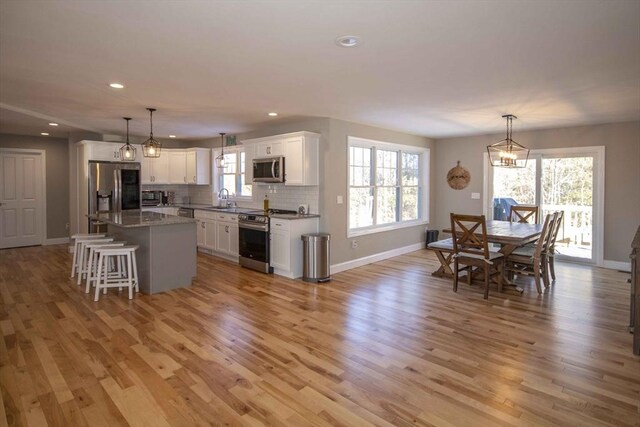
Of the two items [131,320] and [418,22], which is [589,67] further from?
[131,320]

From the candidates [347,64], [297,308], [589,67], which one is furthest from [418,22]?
[297,308]

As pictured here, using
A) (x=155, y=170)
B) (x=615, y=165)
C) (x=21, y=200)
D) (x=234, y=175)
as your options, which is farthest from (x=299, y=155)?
(x=21, y=200)

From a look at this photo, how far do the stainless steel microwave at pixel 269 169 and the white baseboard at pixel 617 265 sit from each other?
5464mm

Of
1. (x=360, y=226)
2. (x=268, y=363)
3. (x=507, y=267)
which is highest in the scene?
(x=360, y=226)

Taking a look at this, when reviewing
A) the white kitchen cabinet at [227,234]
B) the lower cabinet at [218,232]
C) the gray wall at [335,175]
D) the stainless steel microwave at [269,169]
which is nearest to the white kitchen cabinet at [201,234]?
the lower cabinet at [218,232]

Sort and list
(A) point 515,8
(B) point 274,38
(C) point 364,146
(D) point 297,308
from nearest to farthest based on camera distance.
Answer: (A) point 515,8 < (B) point 274,38 < (D) point 297,308 < (C) point 364,146

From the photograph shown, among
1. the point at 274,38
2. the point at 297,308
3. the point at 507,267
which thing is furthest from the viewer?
the point at 507,267

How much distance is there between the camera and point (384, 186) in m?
6.98

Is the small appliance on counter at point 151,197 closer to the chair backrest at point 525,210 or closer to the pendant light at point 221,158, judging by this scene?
the pendant light at point 221,158

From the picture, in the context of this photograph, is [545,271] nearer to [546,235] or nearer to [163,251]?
[546,235]

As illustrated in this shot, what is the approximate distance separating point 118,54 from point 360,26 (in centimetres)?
192

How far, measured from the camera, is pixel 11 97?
4453 mm

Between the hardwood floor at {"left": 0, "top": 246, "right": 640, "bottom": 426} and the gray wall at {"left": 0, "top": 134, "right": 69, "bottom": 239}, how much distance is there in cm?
388

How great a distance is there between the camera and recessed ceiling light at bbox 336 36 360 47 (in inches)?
101
